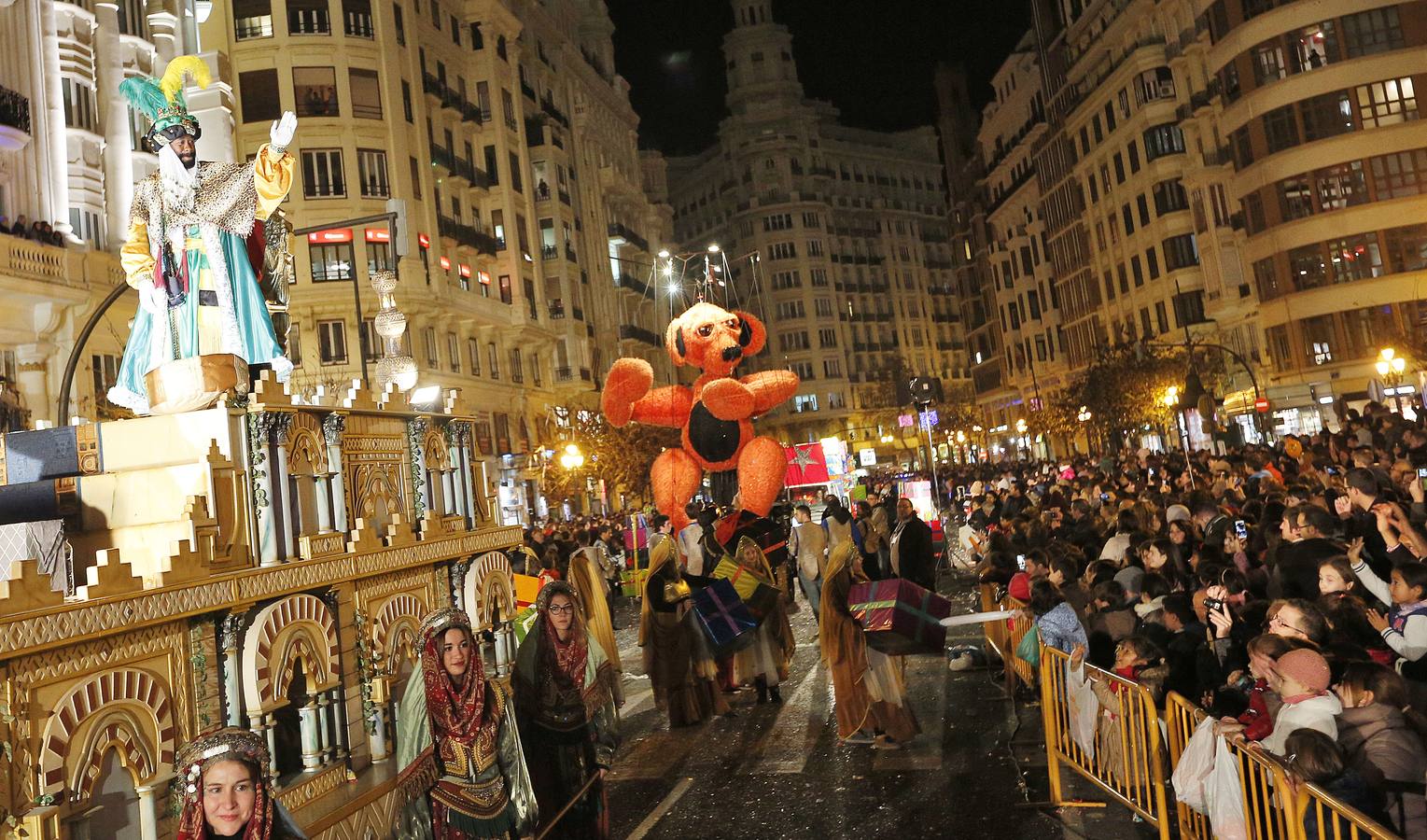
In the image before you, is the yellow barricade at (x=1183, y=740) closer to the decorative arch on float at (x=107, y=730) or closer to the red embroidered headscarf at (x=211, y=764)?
the red embroidered headscarf at (x=211, y=764)

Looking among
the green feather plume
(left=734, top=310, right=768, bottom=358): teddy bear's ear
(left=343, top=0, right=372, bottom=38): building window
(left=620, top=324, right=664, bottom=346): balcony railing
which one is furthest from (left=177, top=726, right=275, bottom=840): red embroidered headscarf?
(left=620, top=324, right=664, bottom=346): balcony railing

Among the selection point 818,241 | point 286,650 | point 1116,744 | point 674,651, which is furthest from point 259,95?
point 818,241

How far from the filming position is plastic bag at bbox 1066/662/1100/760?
22.6 feet

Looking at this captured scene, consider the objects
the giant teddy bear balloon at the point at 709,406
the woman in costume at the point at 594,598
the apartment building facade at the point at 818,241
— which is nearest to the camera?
the woman in costume at the point at 594,598

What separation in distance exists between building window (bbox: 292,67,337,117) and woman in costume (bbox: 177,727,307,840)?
35.2m

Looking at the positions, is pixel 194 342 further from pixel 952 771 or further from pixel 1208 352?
pixel 1208 352

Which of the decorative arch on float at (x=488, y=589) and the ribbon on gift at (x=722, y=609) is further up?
the decorative arch on float at (x=488, y=589)

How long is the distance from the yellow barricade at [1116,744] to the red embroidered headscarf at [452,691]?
11.5 feet

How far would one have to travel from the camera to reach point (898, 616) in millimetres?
9258

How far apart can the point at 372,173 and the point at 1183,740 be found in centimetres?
3419

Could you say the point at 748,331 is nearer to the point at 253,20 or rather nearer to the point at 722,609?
the point at 722,609

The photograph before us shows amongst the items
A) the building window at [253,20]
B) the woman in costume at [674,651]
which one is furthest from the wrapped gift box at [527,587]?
the building window at [253,20]

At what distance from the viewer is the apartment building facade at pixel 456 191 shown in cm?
3456

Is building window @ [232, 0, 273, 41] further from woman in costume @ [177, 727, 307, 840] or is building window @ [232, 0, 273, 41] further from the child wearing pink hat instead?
the child wearing pink hat
